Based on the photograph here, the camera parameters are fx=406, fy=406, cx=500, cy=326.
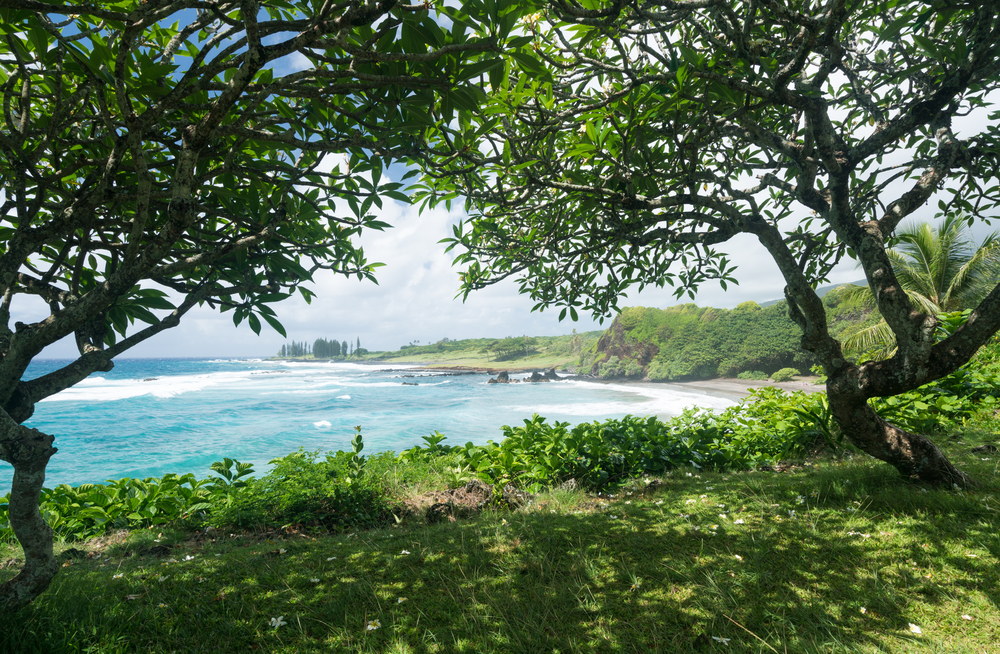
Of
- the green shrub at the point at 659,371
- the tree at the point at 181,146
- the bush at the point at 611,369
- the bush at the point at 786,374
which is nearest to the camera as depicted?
the tree at the point at 181,146

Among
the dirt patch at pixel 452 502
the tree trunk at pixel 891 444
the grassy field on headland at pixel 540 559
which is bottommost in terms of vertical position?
the dirt patch at pixel 452 502

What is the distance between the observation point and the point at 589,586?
231cm

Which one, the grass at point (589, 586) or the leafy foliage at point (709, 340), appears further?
the leafy foliage at point (709, 340)

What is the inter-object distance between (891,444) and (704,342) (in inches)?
Result: 1458

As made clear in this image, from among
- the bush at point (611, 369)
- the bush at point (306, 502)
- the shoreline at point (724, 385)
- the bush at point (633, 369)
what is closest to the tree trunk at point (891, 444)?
the bush at point (306, 502)

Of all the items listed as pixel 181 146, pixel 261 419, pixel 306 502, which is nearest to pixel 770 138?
pixel 181 146

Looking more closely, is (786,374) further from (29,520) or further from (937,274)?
(29,520)

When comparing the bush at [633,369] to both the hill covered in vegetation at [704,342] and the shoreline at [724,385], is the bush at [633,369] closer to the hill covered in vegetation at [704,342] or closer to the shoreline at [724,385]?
the hill covered in vegetation at [704,342]

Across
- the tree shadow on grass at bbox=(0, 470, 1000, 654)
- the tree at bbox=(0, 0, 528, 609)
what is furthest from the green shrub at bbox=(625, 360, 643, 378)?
the tree at bbox=(0, 0, 528, 609)

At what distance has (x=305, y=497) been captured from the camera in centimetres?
424

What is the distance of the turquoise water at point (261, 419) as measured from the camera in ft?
52.5

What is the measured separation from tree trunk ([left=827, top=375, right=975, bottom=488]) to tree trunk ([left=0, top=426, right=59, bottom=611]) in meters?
4.92

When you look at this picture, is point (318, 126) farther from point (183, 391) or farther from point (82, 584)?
point (183, 391)

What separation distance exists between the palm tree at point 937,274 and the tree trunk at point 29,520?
56.9 ft
